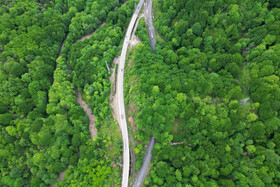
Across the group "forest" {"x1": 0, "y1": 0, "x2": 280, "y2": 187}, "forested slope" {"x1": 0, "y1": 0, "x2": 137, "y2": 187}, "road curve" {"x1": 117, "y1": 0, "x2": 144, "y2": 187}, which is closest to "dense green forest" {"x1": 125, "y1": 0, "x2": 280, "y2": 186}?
"forest" {"x1": 0, "y1": 0, "x2": 280, "y2": 187}

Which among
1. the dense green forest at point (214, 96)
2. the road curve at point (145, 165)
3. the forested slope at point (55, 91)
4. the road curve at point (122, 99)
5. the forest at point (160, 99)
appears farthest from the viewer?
the forested slope at point (55, 91)

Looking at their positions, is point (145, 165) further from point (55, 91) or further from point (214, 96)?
point (55, 91)

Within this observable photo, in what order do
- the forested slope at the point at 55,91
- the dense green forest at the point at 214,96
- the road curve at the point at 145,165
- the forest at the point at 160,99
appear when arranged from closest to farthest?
1. the dense green forest at the point at 214,96
2. the forest at the point at 160,99
3. the road curve at the point at 145,165
4. the forested slope at the point at 55,91

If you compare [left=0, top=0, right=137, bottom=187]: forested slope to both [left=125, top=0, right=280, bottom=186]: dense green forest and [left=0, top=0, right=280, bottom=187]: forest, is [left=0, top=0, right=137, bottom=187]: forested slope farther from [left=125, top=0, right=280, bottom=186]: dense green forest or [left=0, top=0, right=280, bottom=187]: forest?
[left=125, top=0, right=280, bottom=186]: dense green forest

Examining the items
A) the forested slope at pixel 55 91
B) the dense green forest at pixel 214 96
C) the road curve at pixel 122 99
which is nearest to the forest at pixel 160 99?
the dense green forest at pixel 214 96

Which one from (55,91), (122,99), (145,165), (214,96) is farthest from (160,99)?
(55,91)

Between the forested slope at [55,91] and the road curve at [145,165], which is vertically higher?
the forested slope at [55,91]

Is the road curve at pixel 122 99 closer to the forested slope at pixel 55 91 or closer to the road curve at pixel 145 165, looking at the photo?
the forested slope at pixel 55 91
